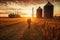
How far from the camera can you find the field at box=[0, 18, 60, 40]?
123 inches

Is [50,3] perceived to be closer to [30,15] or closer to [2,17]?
[30,15]

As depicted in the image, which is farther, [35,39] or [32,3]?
[32,3]

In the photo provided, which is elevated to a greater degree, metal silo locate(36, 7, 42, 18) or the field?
metal silo locate(36, 7, 42, 18)

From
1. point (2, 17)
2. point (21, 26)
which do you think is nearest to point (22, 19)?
point (21, 26)

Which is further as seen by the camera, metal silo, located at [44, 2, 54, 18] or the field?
metal silo, located at [44, 2, 54, 18]

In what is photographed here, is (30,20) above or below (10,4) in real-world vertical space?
below

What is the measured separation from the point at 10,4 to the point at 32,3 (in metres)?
0.35

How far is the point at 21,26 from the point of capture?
3236 millimetres

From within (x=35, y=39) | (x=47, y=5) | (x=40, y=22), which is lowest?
(x=35, y=39)

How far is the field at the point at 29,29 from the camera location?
123 inches

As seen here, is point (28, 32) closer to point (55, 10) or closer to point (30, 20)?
point (30, 20)

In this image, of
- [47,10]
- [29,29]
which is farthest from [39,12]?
[29,29]

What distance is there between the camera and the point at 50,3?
3.27 metres

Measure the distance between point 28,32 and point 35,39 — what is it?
18cm
